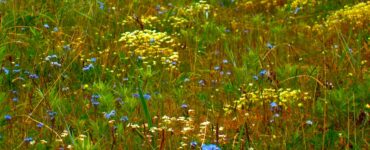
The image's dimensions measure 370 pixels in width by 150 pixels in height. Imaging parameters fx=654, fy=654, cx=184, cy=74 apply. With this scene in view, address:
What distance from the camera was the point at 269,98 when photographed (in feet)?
15.3

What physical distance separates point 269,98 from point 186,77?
122cm

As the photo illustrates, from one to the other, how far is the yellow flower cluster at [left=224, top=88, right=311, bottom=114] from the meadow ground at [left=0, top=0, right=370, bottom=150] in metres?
0.01

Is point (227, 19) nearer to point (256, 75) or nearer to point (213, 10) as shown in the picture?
point (213, 10)

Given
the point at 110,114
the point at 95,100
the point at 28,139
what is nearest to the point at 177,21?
the point at 95,100

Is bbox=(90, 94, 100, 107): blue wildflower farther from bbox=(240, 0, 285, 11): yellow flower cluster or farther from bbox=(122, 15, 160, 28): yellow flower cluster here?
bbox=(240, 0, 285, 11): yellow flower cluster

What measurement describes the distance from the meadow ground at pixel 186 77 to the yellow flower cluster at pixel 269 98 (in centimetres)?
1

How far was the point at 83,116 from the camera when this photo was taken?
4.50m

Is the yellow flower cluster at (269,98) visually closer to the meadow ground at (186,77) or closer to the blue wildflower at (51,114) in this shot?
the meadow ground at (186,77)

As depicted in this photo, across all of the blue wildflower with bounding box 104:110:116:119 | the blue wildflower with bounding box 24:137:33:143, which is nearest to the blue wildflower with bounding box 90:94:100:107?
the blue wildflower with bounding box 104:110:116:119

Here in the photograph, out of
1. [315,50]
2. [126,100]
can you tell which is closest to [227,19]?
[315,50]

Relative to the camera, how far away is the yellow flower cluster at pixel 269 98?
4.45 metres

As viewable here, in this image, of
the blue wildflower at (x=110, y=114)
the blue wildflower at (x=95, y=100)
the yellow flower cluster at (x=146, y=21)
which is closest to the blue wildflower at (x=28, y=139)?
the blue wildflower at (x=110, y=114)

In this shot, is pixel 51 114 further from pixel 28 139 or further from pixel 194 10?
pixel 194 10

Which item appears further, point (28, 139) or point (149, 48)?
point (149, 48)
